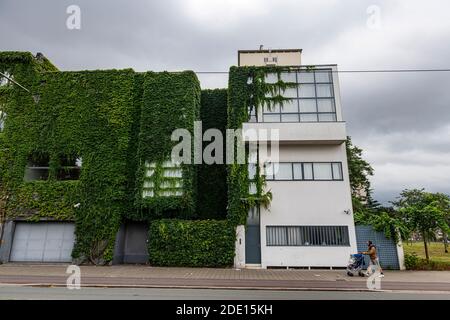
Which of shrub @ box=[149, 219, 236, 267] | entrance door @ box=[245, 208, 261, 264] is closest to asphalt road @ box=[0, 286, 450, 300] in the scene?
shrub @ box=[149, 219, 236, 267]

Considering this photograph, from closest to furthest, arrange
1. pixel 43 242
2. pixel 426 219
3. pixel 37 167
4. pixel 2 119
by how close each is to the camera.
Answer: pixel 426 219 → pixel 43 242 → pixel 37 167 → pixel 2 119

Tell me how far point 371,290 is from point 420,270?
910 cm

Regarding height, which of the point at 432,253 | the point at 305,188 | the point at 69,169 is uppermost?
the point at 69,169

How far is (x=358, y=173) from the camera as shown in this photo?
3278 centimetres

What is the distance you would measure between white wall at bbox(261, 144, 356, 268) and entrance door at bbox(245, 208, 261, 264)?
45 cm

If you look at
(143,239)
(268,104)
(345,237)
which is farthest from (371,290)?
(143,239)

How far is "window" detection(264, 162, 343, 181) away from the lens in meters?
20.1

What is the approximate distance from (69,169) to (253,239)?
1471 centimetres

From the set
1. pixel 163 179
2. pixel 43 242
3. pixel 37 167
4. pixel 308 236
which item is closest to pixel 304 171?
pixel 308 236

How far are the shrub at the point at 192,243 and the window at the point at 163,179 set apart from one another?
2.09m

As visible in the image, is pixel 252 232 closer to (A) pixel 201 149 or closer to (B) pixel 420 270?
(A) pixel 201 149

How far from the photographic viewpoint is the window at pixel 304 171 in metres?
20.1

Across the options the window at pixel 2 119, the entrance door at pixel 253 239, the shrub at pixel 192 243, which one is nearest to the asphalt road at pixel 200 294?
the shrub at pixel 192 243

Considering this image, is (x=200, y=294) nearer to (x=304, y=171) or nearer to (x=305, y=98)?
(x=304, y=171)
